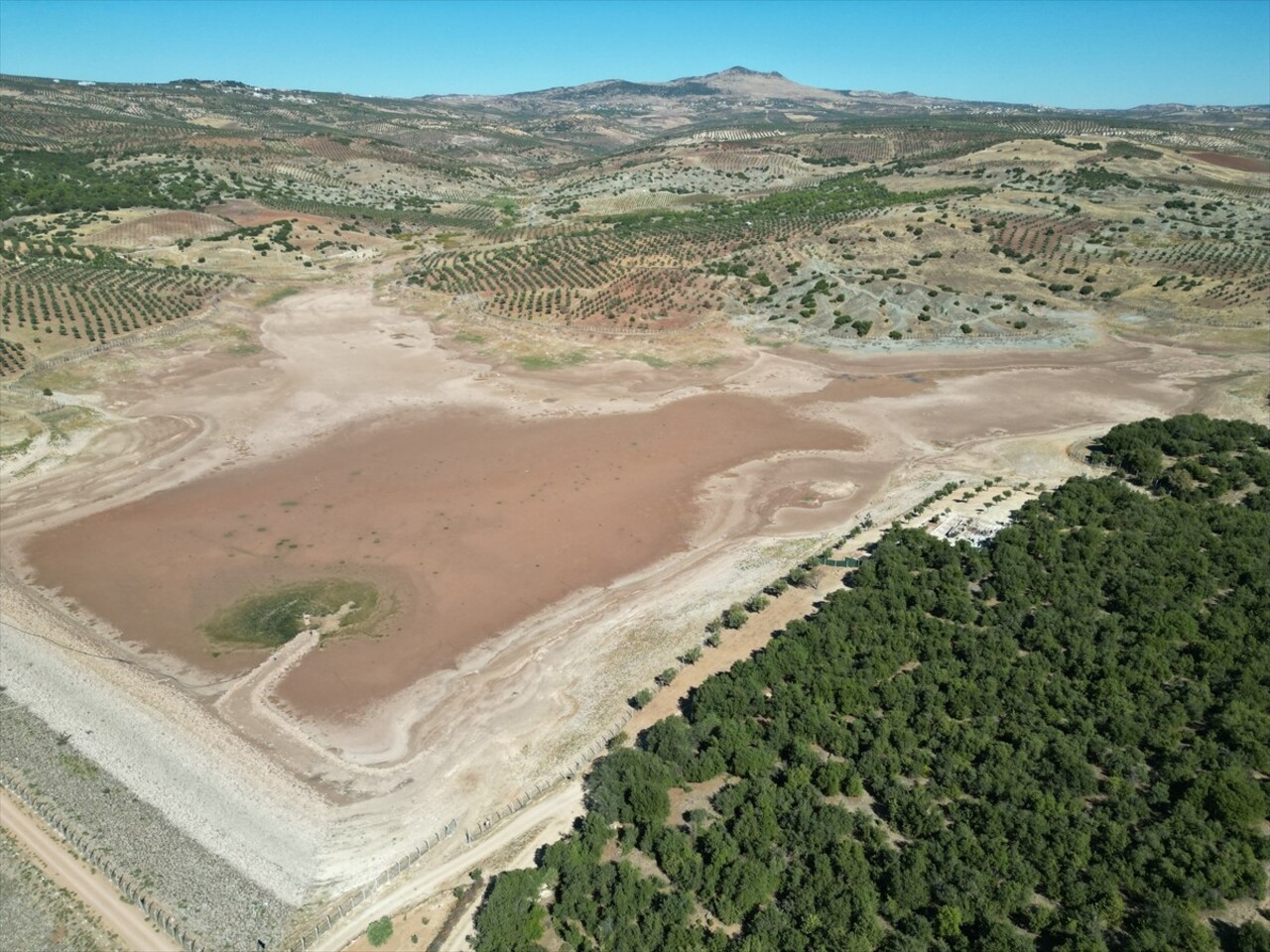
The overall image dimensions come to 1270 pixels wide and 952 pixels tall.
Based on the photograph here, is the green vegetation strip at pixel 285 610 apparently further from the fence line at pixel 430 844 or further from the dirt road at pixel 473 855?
the dirt road at pixel 473 855

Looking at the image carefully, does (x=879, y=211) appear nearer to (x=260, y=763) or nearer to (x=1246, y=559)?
(x=1246, y=559)

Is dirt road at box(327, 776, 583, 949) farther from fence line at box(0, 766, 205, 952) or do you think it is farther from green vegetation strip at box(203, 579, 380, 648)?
green vegetation strip at box(203, 579, 380, 648)

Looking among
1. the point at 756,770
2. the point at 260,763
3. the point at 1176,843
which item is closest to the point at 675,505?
the point at 756,770

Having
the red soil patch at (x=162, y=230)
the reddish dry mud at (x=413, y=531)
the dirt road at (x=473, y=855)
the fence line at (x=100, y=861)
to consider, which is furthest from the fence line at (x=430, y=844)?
the red soil patch at (x=162, y=230)

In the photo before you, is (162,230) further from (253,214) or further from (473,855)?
(473,855)

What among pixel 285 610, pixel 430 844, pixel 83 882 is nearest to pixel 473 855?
pixel 430 844

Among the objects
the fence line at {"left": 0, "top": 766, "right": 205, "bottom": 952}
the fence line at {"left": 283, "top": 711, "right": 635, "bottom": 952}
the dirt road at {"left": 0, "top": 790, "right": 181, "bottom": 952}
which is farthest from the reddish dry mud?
the dirt road at {"left": 0, "top": 790, "right": 181, "bottom": 952}

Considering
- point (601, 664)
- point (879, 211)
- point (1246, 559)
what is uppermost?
point (879, 211)

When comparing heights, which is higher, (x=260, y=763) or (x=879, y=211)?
(x=879, y=211)

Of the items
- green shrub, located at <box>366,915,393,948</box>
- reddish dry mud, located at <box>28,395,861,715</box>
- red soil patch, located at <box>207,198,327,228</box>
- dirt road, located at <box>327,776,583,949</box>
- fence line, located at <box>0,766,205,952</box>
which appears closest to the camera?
green shrub, located at <box>366,915,393,948</box>
